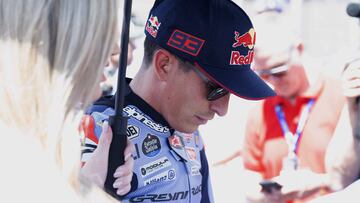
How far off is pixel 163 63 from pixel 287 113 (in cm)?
174

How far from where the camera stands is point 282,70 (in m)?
3.89

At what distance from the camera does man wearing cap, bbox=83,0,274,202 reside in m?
2.11

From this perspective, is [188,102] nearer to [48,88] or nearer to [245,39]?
[245,39]

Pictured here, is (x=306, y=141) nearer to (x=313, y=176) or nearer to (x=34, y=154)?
(x=313, y=176)

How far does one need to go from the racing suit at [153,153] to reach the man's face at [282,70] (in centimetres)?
167

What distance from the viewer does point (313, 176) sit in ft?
11.0

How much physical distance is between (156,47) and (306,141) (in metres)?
1.63

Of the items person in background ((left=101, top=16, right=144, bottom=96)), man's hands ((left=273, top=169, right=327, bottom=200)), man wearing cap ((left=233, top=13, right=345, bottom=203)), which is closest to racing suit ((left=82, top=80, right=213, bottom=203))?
man's hands ((left=273, top=169, right=327, bottom=200))

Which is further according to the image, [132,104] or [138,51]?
[138,51]

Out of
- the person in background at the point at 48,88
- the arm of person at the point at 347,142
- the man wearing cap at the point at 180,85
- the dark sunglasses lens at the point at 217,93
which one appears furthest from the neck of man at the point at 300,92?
the person in background at the point at 48,88

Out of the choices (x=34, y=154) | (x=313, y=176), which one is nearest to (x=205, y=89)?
(x=34, y=154)

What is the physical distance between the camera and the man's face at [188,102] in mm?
2160

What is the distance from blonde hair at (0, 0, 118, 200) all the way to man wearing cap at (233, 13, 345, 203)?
2.21 m

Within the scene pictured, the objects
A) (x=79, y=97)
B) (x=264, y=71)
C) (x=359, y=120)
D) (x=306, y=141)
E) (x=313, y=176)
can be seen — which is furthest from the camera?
(x=264, y=71)
